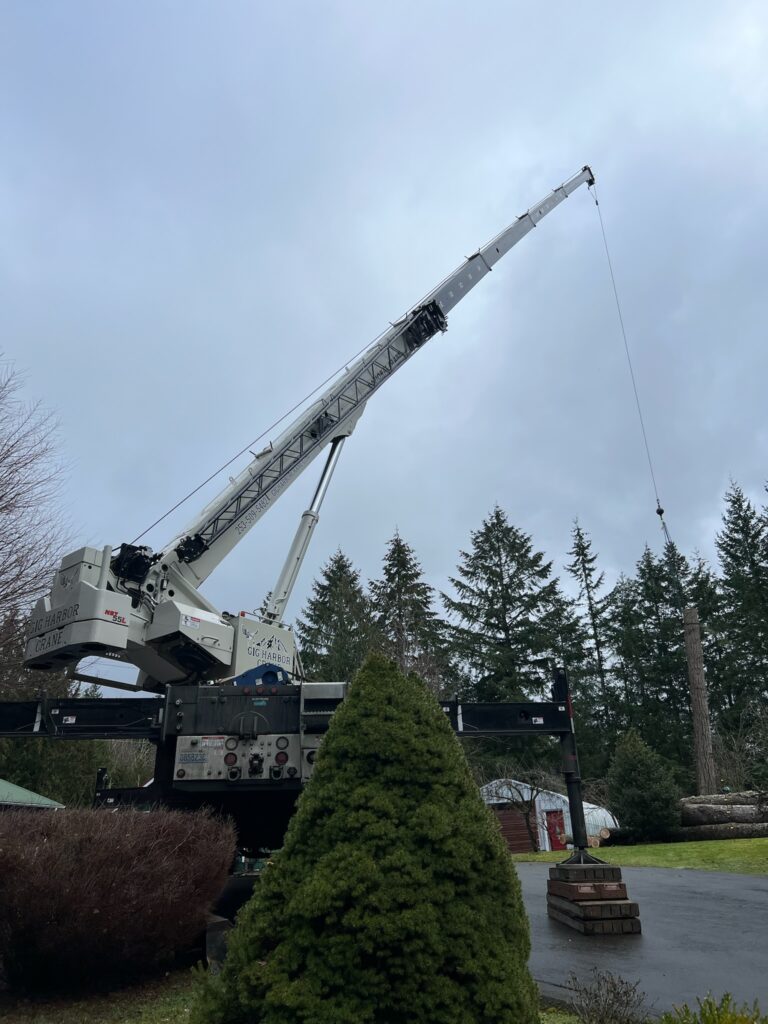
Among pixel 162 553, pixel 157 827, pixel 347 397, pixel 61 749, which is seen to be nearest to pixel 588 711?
pixel 61 749

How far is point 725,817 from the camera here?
22.1 metres

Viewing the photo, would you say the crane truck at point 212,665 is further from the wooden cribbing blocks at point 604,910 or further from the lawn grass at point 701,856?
the lawn grass at point 701,856

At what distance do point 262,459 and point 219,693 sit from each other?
5.87m

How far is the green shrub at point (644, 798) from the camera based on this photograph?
890 inches

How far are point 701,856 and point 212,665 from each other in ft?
41.4

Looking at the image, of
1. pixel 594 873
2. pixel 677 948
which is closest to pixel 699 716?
pixel 594 873

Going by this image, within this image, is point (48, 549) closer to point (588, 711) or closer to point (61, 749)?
point (61, 749)

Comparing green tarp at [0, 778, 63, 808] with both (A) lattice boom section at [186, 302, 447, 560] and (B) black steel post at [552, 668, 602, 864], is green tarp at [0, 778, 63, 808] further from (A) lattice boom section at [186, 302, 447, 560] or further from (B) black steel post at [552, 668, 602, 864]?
(B) black steel post at [552, 668, 602, 864]

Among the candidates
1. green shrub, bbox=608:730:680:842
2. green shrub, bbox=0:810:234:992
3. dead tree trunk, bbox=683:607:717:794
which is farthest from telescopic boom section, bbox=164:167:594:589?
dead tree trunk, bbox=683:607:717:794

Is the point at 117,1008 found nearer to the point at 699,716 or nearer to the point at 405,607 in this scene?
the point at 699,716

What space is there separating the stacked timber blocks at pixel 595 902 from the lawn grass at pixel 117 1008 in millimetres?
3224

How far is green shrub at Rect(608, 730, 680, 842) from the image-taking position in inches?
890

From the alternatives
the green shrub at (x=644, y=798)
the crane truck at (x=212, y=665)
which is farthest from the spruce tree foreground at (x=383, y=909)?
the green shrub at (x=644, y=798)

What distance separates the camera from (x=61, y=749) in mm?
21094
